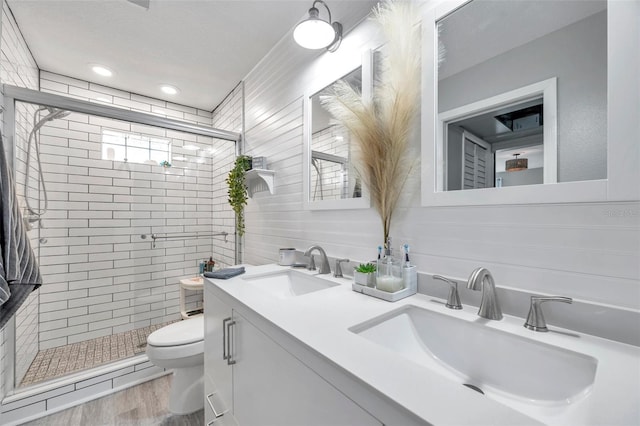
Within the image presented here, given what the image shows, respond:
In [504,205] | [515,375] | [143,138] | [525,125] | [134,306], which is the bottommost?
[134,306]

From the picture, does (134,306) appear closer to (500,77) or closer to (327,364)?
(327,364)

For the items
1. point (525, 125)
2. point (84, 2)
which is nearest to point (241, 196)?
point (84, 2)

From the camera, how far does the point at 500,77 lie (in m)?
0.92

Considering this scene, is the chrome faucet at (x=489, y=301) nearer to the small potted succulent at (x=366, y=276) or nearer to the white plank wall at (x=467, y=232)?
the white plank wall at (x=467, y=232)

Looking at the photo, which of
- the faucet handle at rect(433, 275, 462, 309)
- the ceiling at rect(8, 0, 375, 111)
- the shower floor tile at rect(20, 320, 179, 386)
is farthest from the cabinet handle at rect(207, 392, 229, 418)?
the ceiling at rect(8, 0, 375, 111)

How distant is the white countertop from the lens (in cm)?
44

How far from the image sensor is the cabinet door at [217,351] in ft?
3.77

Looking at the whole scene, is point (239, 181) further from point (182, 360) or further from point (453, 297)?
point (453, 297)

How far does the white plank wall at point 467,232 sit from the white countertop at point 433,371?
0.46 ft

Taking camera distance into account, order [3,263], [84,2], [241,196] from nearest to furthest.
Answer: [3,263]
[84,2]
[241,196]

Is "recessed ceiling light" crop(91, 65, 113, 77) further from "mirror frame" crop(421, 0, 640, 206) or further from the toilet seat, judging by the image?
"mirror frame" crop(421, 0, 640, 206)

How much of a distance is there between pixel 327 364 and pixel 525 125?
93 cm

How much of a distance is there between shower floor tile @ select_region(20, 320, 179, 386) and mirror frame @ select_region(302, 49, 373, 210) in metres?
2.05

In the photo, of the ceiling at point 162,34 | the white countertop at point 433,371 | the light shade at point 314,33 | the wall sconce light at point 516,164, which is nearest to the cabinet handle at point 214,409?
the white countertop at point 433,371
